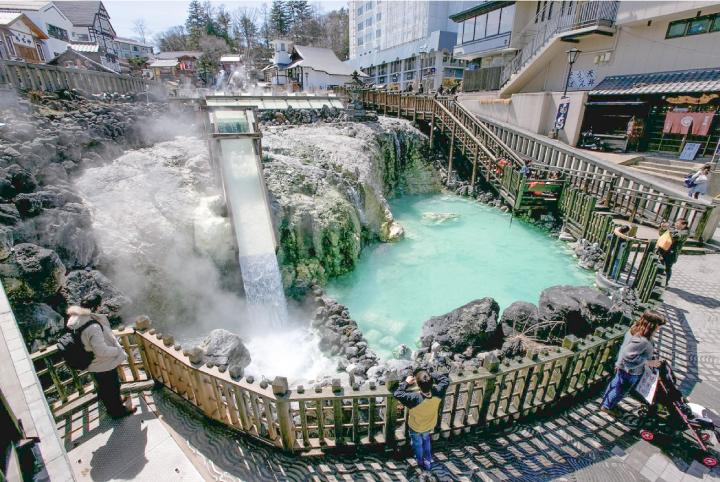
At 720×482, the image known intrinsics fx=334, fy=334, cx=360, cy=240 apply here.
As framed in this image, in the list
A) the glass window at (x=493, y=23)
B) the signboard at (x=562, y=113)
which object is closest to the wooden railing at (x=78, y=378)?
the signboard at (x=562, y=113)

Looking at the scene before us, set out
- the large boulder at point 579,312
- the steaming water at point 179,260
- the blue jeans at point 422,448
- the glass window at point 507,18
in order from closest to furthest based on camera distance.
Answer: the blue jeans at point 422,448 → the large boulder at point 579,312 → the steaming water at point 179,260 → the glass window at point 507,18

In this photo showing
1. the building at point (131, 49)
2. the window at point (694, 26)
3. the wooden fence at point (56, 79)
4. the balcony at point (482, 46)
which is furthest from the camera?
the building at point (131, 49)

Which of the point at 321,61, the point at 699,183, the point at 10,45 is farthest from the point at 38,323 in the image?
the point at 321,61

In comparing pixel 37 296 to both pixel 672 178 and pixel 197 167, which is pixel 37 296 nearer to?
pixel 197 167

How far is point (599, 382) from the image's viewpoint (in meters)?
5.43

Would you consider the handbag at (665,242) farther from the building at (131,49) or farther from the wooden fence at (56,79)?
the building at (131,49)

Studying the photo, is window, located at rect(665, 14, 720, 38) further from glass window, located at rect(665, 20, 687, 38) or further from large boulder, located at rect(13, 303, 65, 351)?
large boulder, located at rect(13, 303, 65, 351)

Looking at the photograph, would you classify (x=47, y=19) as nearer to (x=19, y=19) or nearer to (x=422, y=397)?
(x=19, y=19)

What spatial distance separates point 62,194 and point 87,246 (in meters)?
1.62

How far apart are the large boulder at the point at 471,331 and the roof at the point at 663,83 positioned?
44.4 ft

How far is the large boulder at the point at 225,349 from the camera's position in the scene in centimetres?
707

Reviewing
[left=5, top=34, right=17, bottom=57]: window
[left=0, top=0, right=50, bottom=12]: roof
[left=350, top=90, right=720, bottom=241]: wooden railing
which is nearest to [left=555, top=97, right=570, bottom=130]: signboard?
[left=350, top=90, right=720, bottom=241]: wooden railing

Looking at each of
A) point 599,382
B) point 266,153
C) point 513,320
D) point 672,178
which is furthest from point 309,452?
point 672,178

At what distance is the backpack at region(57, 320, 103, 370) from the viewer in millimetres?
3867
